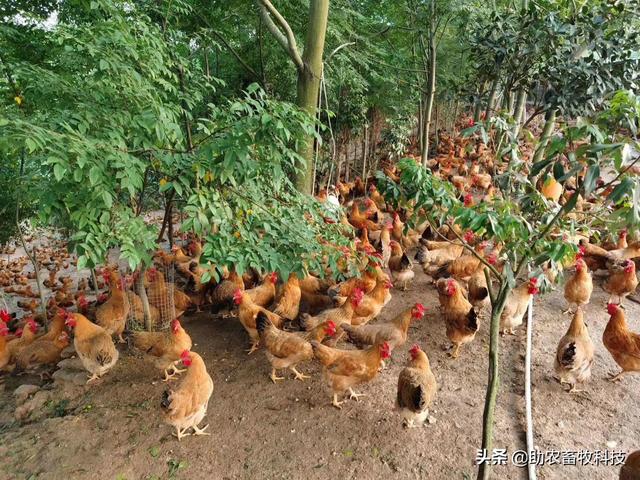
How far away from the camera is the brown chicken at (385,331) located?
4938 mm

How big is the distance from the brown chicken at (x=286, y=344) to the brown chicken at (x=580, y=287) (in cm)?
376

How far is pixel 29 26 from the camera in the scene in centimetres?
495

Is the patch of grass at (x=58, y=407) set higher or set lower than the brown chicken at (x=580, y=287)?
lower

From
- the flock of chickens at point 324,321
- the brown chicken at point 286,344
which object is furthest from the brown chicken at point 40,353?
the brown chicken at point 286,344

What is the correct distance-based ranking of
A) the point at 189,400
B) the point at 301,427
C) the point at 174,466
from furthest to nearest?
the point at 301,427 → the point at 189,400 → the point at 174,466

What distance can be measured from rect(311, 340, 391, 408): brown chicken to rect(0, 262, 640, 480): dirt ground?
0.31 m

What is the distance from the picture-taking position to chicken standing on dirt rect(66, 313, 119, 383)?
4680mm

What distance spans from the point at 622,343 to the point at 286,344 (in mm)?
3798

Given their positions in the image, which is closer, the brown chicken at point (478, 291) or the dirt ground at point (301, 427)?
the dirt ground at point (301, 427)

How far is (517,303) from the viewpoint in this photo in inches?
210

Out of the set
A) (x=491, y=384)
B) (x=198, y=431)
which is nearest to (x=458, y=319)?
(x=491, y=384)

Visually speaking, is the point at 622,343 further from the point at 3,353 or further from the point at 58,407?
the point at 3,353

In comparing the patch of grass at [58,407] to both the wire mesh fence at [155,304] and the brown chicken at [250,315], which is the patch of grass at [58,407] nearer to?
the wire mesh fence at [155,304]

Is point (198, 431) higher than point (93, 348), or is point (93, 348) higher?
point (93, 348)
